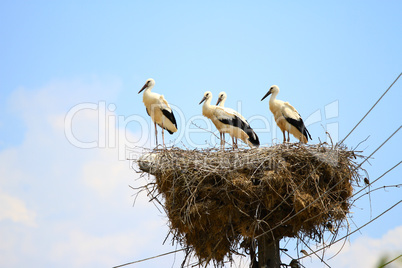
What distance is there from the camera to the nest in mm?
6363

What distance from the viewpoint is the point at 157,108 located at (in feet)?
32.2

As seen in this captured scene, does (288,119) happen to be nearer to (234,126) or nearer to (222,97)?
(234,126)

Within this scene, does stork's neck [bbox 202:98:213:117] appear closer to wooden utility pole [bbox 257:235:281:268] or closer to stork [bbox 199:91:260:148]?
stork [bbox 199:91:260:148]

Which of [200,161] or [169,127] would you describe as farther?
[169,127]

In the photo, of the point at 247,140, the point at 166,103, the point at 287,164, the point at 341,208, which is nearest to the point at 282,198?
the point at 287,164

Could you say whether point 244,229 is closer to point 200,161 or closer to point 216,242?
point 216,242

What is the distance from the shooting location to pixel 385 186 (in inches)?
241

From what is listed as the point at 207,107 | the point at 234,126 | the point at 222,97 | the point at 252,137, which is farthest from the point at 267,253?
the point at 222,97

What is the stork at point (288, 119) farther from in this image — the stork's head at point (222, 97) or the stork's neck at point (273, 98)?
the stork's head at point (222, 97)

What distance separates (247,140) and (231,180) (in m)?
2.61

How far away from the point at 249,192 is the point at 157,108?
387 centimetres

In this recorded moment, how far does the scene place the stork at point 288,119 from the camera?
8.79 meters

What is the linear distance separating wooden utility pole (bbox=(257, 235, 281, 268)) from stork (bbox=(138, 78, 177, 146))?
3.65m

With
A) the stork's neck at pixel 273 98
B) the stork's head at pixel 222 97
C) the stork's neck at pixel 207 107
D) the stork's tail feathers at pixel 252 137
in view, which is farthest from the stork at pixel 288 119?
the stork's neck at pixel 207 107
